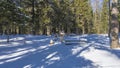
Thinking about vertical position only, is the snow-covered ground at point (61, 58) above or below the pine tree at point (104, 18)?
below

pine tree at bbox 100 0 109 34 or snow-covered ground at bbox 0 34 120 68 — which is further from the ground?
pine tree at bbox 100 0 109 34

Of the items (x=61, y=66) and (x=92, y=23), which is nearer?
(x=61, y=66)

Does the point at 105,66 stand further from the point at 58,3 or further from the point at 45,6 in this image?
the point at 58,3

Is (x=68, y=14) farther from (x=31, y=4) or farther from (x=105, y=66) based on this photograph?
(x=105, y=66)

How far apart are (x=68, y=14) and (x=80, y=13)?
9.95m

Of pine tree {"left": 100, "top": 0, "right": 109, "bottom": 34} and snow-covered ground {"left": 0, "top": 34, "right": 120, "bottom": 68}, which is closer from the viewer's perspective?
snow-covered ground {"left": 0, "top": 34, "right": 120, "bottom": 68}

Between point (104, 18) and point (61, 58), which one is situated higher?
point (104, 18)

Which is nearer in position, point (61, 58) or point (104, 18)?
point (61, 58)

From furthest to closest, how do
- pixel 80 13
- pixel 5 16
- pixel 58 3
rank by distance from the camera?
pixel 80 13
pixel 58 3
pixel 5 16

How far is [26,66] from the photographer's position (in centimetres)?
1195

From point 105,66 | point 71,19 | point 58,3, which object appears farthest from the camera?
point 71,19

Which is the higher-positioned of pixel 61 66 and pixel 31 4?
pixel 31 4

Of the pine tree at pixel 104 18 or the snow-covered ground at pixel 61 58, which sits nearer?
the snow-covered ground at pixel 61 58

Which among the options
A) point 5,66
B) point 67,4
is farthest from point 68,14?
point 5,66
